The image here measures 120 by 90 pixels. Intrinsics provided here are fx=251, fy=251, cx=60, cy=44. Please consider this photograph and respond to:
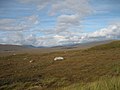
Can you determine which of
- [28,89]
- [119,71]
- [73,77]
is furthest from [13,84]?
[119,71]

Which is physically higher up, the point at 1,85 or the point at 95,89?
the point at 95,89

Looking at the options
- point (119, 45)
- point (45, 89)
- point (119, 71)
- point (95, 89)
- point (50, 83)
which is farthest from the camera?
point (119, 45)

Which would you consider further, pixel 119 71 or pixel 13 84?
pixel 119 71

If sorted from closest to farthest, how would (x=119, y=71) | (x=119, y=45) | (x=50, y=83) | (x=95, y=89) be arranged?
(x=95, y=89), (x=50, y=83), (x=119, y=71), (x=119, y=45)

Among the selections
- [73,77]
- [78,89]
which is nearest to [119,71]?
[73,77]

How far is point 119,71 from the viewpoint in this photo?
2122 cm

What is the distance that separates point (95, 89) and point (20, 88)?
1119cm

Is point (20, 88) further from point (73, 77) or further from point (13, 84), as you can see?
point (73, 77)

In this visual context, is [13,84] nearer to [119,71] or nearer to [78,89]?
[119,71]

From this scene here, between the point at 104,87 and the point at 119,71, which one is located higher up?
the point at 104,87

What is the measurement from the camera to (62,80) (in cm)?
1989

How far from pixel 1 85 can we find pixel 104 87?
42.5 ft

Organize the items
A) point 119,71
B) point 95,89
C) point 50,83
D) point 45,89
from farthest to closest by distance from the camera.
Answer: point 119,71
point 50,83
point 45,89
point 95,89

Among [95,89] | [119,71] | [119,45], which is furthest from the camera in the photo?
[119,45]
